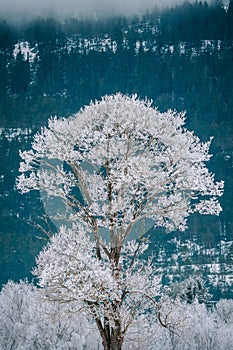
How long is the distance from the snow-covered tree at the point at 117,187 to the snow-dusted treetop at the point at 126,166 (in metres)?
0.02

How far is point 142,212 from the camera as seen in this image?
492 inches

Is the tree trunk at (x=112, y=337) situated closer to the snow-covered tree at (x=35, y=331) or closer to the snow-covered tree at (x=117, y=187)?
the snow-covered tree at (x=117, y=187)

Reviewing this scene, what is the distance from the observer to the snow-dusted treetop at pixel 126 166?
39.7ft

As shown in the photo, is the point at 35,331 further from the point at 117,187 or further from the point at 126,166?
the point at 126,166

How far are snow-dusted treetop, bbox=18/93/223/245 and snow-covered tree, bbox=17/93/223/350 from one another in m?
0.02

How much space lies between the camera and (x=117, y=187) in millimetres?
11688

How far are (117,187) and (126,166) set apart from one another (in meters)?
0.53

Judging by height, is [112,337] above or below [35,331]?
below

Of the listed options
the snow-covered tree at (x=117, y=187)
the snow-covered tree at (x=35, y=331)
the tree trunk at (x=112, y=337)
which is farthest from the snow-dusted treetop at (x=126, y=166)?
the snow-covered tree at (x=35, y=331)

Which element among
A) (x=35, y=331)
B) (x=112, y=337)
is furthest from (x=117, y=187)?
(x=35, y=331)

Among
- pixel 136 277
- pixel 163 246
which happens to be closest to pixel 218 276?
pixel 163 246

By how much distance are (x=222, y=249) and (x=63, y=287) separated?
19391 centimetres

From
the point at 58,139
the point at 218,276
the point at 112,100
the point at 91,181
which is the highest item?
the point at 218,276

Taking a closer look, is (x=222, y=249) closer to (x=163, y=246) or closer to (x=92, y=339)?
(x=163, y=246)
